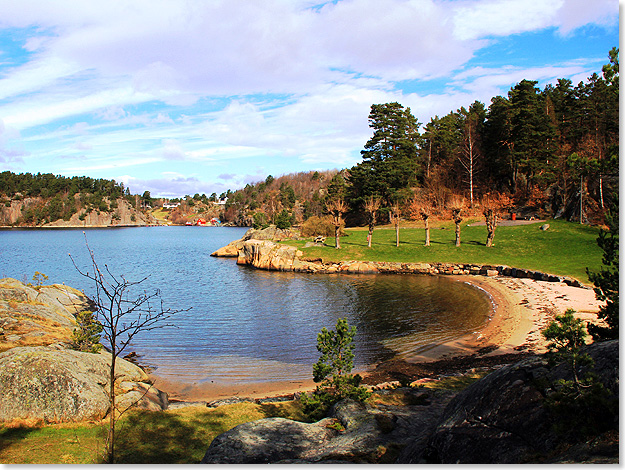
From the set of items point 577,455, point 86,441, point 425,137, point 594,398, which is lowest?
point 86,441

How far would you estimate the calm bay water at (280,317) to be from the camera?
1605 centimetres

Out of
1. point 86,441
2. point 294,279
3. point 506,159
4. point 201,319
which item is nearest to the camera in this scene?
point 86,441

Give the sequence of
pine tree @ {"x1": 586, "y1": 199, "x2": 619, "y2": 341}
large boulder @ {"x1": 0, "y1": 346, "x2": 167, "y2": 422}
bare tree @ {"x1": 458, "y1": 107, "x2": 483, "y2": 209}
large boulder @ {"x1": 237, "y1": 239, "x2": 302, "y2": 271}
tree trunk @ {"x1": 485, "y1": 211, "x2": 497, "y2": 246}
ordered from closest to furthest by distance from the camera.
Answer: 1. pine tree @ {"x1": 586, "y1": 199, "x2": 619, "y2": 341}
2. large boulder @ {"x1": 0, "y1": 346, "x2": 167, "y2": 422}
3. tree trunk @ {"x1": 485, "y1": 211, "x2": 497, "y2": 246}
4. large boulder @ {"x1": 237, "y1": 239, "x2": 302, "y2": 271}
5. bare tree @ {"x1": 458, "y1": 107, "x2": 483, "y2": 209}

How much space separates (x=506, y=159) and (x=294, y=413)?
55.1 m

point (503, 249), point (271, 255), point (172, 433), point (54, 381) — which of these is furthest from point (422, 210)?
point (54, 381)

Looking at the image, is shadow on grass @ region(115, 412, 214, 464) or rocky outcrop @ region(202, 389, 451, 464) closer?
rocky outcrop @ region(202, 389, 451, 464)

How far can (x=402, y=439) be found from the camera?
6.29 meters

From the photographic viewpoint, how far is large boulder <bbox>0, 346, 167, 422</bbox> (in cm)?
827

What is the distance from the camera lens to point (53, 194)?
10662 centimetres

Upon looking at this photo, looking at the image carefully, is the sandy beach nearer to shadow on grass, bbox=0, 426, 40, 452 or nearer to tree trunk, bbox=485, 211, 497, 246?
shadow on grass, bbox=0, 426, 40, 452

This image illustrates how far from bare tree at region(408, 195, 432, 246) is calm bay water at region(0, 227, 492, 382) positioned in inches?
319

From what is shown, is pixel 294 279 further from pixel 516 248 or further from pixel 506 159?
pixel 506 159

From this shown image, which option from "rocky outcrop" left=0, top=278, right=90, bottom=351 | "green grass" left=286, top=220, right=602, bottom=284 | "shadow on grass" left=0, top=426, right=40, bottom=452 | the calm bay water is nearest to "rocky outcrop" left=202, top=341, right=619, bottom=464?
"shadow on grass" left=0, top=426, right=40, bottom=452

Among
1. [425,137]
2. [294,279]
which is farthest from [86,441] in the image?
[425,137]
